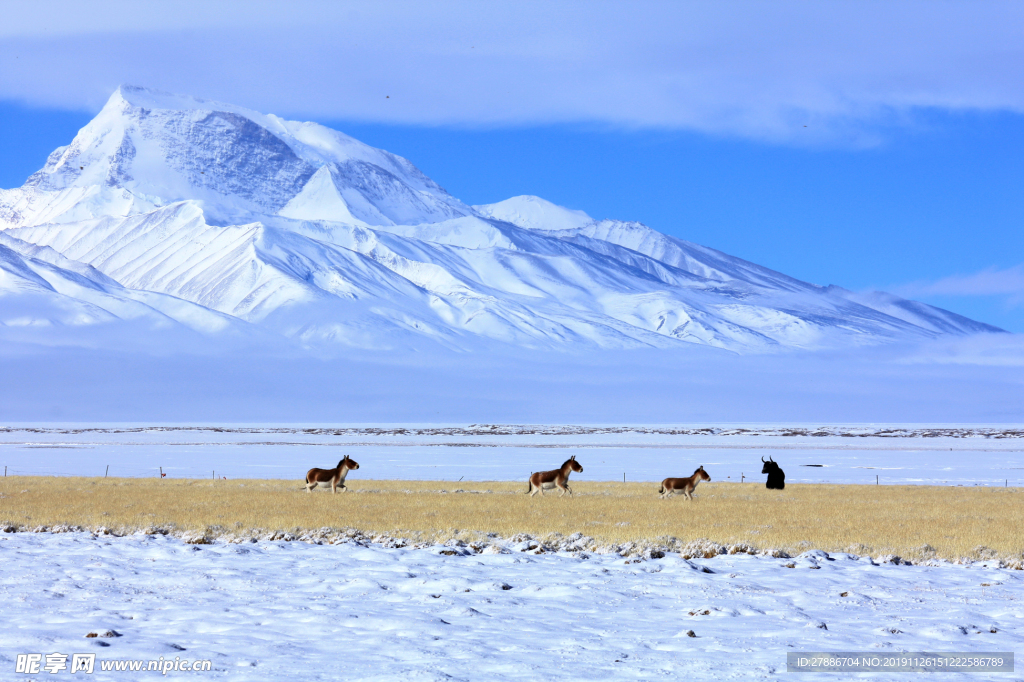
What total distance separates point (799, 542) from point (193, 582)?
41.7ft

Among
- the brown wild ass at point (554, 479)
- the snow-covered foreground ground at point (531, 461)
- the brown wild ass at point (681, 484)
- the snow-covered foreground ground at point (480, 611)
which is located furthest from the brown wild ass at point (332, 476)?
the snow-covered foreground ground at point (480, 611)

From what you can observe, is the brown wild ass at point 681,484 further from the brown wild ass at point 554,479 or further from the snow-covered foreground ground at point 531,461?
the snow-covered foreground ground at point 531,461

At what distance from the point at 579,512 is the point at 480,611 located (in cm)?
1537

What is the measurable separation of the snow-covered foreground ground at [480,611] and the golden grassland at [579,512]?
362 cm

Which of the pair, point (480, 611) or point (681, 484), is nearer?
point (480, 611)

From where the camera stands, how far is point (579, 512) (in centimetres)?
2880

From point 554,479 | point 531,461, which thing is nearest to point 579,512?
point 554,479

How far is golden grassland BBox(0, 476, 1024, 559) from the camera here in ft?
73.5

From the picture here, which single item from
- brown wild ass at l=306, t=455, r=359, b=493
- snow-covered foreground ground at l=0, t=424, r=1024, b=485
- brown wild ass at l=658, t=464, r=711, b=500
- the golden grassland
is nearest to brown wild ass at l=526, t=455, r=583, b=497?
the golden grassland

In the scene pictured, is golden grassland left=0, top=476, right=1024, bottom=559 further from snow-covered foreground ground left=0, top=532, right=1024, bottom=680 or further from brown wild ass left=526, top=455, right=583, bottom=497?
snow-covered foreground ground left=0, top=532, right=1024, bottom=680

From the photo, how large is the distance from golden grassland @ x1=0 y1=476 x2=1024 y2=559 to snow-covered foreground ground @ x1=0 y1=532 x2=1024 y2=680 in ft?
11.9

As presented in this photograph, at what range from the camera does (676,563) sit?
1755 cm

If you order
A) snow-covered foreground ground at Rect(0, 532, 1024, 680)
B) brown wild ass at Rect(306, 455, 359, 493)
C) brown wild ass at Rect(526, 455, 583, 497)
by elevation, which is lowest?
snow-covered foreground ground at Rect(0, 532, 1024, 680)

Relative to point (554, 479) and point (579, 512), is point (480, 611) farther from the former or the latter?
point (554, 479)
